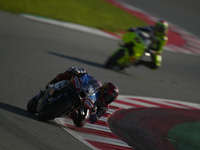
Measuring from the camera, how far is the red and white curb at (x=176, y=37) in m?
14.6

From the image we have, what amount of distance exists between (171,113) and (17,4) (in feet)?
29.2

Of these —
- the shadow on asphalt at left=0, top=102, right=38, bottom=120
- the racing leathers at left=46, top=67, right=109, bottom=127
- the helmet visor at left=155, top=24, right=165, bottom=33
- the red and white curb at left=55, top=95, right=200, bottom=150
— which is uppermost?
the helmet visor at left=155, top=24, right=165, bottom=33

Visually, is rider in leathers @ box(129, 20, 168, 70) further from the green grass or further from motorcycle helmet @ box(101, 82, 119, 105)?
motorcycle helmet @ box(101, 82, 119, 105)

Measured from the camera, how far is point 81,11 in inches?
613

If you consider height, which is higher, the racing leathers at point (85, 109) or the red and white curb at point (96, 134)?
the racing leathers at point (85, 109)

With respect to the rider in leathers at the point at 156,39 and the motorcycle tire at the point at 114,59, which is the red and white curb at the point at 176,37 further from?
the motorcycle tire at the point at 114,59

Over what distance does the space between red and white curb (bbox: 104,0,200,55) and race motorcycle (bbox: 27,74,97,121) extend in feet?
33.2

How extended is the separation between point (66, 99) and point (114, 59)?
16.7 ft

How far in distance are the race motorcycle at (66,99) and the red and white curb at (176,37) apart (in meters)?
10.1

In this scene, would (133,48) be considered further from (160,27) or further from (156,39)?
(160,27)

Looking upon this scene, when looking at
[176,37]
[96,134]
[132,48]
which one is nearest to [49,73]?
[96,134]

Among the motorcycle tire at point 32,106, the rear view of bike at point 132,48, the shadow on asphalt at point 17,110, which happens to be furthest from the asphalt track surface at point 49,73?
the rear view of bike at point 132,48

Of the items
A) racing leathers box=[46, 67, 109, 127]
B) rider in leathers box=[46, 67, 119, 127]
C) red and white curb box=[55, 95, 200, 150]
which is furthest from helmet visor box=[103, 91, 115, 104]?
red and white curb box=[55, 95, 200, 150]

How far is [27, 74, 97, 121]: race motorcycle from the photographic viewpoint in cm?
Answer: 446
